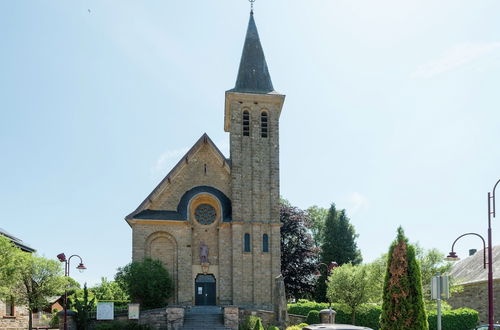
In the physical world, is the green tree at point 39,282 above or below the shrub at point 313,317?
above

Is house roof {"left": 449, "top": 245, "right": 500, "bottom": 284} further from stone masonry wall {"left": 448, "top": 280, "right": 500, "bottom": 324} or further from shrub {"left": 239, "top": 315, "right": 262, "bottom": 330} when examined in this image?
shrub {"left": 239, "top": 315, "right": 262, "bottom": 330}

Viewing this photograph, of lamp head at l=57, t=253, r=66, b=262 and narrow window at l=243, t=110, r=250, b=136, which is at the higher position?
narrow window at l=243, t=110, r=250, b=136

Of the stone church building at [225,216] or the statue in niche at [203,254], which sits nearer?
the stone church building at [225,216]

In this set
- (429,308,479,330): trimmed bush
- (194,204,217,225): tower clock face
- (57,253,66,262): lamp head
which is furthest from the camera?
(194,204,217,225): tower clock face

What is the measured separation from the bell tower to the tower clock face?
1.73 m

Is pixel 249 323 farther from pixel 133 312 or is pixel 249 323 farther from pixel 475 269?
pixel 475 269

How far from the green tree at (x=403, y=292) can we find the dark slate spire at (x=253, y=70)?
2270 cm

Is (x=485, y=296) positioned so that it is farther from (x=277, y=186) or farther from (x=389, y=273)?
(x=389, y=273)

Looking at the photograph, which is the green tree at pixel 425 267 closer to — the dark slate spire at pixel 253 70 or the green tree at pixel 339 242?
the dark slate spire at pixel 253 70

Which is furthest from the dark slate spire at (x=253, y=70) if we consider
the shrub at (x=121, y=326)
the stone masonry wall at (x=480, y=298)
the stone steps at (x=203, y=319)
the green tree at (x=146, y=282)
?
the stone masonry wall at (x=480, y=298)

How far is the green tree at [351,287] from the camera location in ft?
103

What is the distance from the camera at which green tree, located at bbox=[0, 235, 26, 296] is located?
28250mm

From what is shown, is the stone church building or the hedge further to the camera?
the stone church building

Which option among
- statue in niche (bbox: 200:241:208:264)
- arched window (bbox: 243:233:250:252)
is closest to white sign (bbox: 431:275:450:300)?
arched window (bbox: 243:233:250:252)
